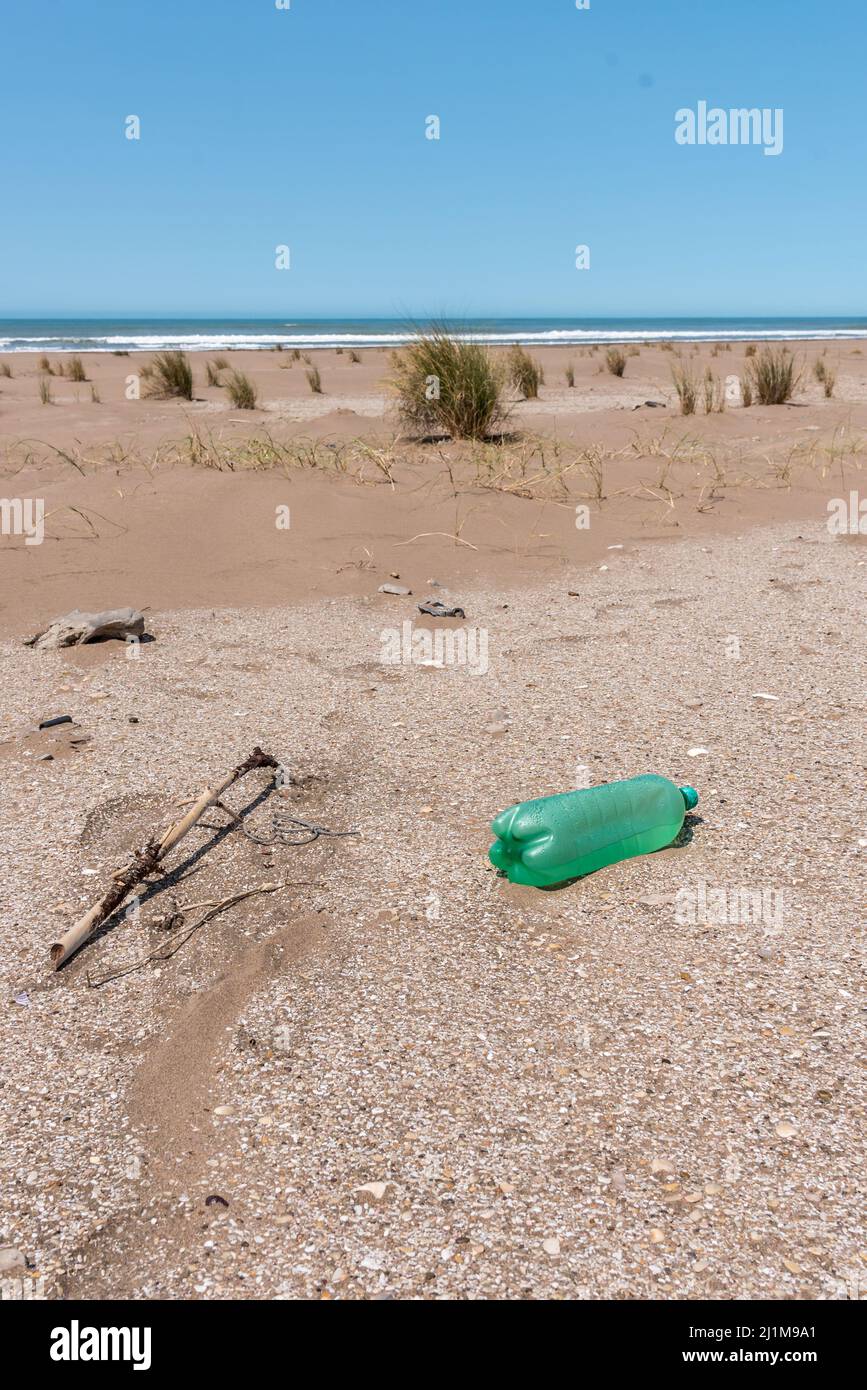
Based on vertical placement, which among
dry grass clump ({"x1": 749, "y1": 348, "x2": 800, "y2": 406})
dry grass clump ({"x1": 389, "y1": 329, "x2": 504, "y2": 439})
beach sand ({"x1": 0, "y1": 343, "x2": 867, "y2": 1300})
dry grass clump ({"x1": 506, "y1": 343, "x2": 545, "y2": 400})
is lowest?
beach sand ({"x1": 0, "y1": 343, "x2": 867, "y2": 1300})

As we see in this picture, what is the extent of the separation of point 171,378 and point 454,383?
7.14 meters

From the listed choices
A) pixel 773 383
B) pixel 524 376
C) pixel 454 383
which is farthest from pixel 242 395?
pixel 773 383

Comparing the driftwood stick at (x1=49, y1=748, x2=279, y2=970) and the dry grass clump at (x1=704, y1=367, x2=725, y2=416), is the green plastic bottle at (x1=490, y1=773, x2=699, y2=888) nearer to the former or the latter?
the driftwood stick at (x1=49, y1=748, x2=279, y2=970)

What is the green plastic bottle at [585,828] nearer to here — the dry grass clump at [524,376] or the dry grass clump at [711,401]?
the dry grass clump at [711,401]

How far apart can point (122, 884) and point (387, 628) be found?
90.8 inches

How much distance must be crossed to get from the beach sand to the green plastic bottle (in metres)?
0.06

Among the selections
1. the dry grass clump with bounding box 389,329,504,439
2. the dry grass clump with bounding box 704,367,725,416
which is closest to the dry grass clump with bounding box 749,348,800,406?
the dry grass clump with bounding box 704,367,725,416

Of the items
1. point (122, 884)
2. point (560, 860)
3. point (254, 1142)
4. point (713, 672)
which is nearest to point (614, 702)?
point (713, 672)

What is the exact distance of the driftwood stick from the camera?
1.91 meters

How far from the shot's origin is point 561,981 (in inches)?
71.7

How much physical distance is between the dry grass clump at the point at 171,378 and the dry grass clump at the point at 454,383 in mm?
6355

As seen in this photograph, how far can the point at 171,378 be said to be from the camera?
13328mm

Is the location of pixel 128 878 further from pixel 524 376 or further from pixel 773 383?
pixel 524 376
